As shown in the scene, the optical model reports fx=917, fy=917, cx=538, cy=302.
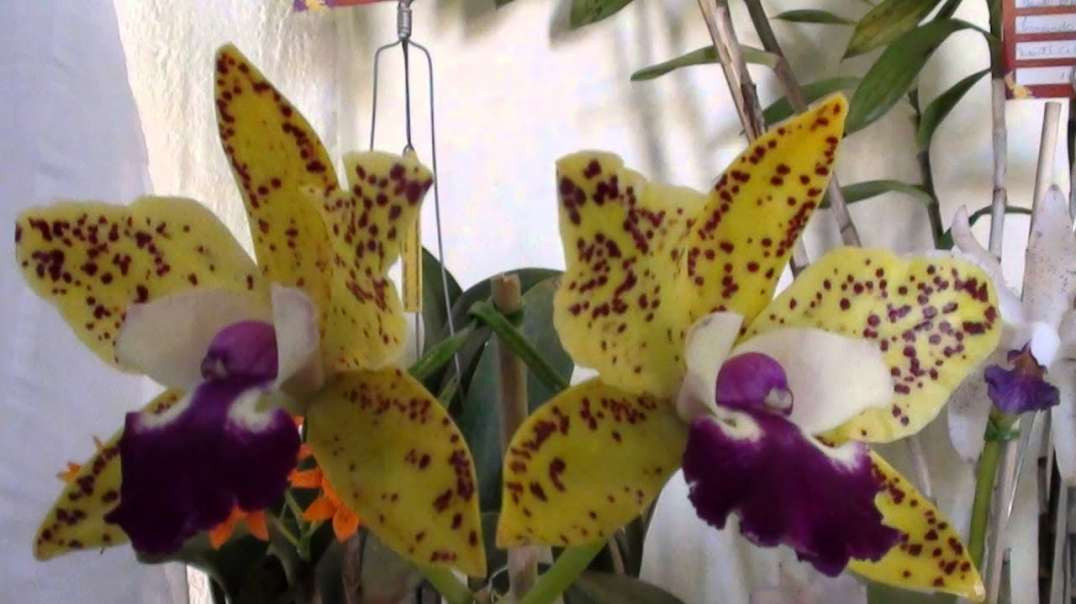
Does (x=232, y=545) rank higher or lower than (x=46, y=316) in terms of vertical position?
lower

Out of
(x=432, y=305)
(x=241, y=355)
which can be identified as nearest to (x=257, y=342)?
(x=241, y=355)

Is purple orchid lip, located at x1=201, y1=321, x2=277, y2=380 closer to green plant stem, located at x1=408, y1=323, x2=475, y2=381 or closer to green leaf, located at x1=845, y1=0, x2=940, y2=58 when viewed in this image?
green plant stem, located at x1=408, y1=323, x2=475, y2=381

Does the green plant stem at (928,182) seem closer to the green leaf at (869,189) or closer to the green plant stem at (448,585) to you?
the green leaf at (869,189)

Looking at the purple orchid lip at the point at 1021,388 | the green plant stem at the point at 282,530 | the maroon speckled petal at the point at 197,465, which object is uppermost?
the maroon speckled petal at the point at 197,465

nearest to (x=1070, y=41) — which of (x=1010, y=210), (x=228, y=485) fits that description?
(x=1010, y=210)

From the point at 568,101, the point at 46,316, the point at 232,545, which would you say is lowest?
the point at 232,545

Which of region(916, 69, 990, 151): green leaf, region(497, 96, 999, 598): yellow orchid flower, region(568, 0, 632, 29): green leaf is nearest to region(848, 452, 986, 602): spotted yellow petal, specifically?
region(497, 96, 999, 598): yellow orchid flower

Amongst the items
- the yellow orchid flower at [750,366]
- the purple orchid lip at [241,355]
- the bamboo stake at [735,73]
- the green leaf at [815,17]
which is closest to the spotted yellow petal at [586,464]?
the yellow orchid flower at [750,366]

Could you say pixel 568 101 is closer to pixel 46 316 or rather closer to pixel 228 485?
pixel 46 316
